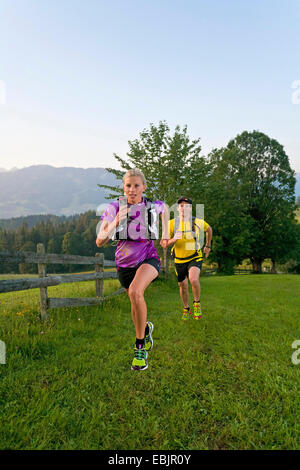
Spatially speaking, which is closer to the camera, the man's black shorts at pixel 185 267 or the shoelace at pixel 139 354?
the shoelace at pixel 139 354

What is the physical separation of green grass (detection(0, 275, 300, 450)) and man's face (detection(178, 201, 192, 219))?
250 cm

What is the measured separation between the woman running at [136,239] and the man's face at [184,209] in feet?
6.91

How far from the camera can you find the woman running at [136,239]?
3.17 m

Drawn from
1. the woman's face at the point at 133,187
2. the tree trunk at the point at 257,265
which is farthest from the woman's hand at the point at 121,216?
the tree trunk at the point at 257,265

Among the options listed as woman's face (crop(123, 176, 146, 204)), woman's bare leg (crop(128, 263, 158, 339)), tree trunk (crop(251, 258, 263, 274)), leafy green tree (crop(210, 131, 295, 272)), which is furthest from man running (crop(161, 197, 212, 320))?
tree trunk (crop(251, 258, 263, 274))

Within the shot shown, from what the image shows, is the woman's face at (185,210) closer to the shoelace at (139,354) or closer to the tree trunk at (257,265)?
the shoelace at (139,354)

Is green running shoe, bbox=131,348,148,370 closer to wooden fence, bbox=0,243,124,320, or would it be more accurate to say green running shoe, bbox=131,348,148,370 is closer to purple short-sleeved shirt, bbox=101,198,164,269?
purple short-sleeved shirt, bbox=101,198,164,269

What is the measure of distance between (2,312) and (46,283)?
1510mm

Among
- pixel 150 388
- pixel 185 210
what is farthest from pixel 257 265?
pixel 150 388

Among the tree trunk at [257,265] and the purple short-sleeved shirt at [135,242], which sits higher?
the purple short-sleeved shirt at [135,242]

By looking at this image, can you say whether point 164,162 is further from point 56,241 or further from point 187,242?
point 56,241

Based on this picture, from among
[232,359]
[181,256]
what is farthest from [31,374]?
[181,256]

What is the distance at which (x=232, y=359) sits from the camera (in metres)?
3.79

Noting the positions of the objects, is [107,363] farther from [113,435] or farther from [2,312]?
[2,312]
